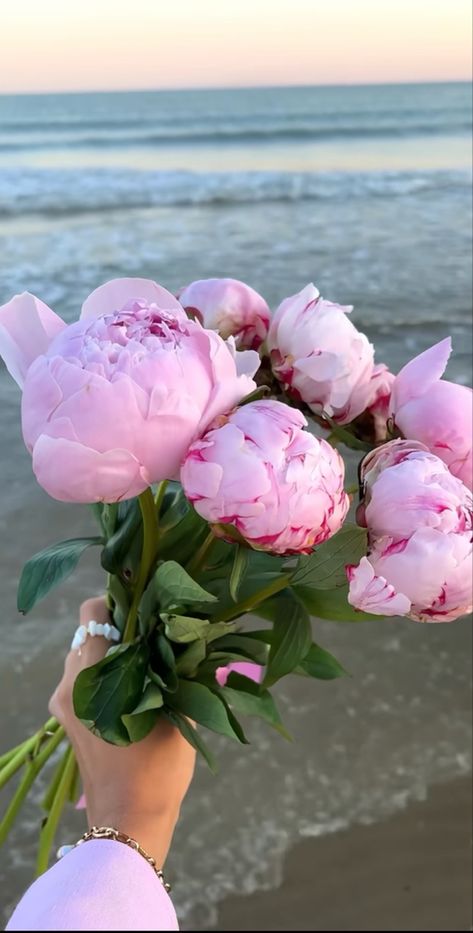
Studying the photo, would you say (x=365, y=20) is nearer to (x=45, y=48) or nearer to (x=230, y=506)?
(x=45, y=48)

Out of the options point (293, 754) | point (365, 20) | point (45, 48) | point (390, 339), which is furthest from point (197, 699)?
point (365, 20)

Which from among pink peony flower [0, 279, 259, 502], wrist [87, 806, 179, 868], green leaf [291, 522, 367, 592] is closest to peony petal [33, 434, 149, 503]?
pink peony flower [0, 279, 259, 502]

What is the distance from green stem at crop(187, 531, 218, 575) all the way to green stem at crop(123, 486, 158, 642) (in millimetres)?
27

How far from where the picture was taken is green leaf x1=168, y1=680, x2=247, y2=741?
0.54m

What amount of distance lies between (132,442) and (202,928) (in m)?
0.84

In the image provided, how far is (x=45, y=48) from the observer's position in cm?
301

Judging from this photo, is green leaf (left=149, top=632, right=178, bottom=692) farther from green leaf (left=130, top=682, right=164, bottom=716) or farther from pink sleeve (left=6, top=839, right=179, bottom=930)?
pink sleeve (left=6, top=839, right=179, bottom=930)

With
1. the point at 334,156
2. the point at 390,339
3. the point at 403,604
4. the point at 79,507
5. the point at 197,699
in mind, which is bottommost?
the point at 334,156

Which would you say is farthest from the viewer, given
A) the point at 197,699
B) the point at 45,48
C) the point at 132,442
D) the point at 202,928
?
the point at 45,48

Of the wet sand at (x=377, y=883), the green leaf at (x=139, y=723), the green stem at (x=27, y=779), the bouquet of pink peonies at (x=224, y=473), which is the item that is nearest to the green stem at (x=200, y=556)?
the bouquet of pink peonies at (x=224, y=473)

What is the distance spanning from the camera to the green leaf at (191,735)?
0.56m

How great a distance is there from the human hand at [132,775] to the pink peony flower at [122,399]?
0.29 metres

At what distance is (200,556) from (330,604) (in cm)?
9

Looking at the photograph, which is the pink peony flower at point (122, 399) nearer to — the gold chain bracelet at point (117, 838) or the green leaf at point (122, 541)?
the green leaf at point (122, 541)
